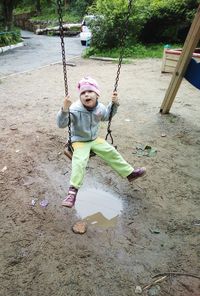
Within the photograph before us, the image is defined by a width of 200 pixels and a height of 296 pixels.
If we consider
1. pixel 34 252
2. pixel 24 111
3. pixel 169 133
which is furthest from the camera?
pixel 24 111

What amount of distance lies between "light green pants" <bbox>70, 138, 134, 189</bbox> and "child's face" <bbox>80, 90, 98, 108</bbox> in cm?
40

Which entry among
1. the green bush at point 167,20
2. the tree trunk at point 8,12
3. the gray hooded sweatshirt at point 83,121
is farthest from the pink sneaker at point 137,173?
the tree trunk at point 8,12

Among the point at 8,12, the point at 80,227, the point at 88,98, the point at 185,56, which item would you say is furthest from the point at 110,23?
the point at 80,227

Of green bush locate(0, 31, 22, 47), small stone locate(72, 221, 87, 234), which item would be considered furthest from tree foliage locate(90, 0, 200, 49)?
small stone locate(72, 221, 87, 234)

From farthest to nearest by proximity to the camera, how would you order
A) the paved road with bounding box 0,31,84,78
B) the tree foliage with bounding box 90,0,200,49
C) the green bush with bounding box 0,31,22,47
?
1. the green bush with bounding box 0,31,22,47
2. the tree foliage with bounding box 90,0,200,49
3. the paved road with bounding box 0,31,84,78

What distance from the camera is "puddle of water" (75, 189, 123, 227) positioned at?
3.09 meters

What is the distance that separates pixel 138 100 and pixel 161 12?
888 centimetres

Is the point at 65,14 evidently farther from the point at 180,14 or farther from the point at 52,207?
the point at 52,207

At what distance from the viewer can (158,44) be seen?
1430 centimetres

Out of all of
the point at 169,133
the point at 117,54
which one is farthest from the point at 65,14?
the point at 169,133

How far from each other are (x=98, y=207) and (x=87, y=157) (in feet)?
1.91

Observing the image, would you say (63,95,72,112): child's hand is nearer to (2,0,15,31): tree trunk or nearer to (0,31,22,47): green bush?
(0,31,22,47): green bush

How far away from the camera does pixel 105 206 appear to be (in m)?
3.31

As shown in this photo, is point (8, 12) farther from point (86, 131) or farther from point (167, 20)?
point (86, 131)
